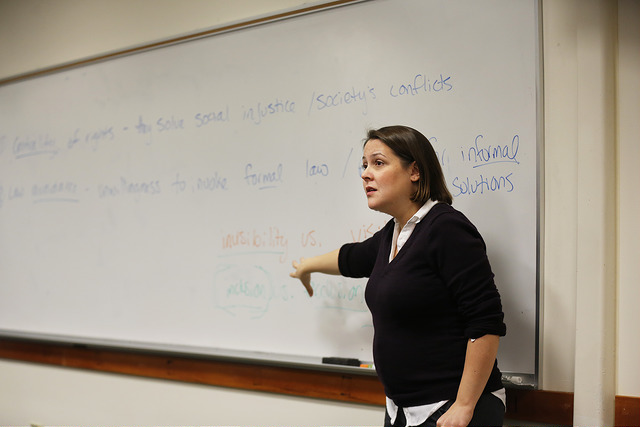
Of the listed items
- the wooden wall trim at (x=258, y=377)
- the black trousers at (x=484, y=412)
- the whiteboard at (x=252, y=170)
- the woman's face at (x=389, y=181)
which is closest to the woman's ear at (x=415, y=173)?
the woman's face at (x=389, y=181)

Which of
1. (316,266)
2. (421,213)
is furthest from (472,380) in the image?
(316,266)

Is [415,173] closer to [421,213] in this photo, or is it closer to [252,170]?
[421,213]

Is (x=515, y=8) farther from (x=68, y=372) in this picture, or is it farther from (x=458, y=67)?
(x=68, y=372)

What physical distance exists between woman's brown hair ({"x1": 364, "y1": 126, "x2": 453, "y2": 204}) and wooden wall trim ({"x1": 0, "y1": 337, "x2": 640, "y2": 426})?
58 centimetres

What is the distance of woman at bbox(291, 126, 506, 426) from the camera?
105 cm

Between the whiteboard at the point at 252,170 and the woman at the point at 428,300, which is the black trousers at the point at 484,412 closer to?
the woman at the point at 428,300

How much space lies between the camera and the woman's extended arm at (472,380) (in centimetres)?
105

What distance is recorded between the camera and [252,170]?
1769mm

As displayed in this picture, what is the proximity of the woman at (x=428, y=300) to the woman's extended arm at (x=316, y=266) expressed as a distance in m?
0.25

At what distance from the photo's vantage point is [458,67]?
1460mm

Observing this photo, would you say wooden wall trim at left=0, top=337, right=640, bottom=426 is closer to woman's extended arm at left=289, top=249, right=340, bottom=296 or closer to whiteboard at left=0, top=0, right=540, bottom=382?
whiteboard at left=0, top=0, right=540, bottom=382

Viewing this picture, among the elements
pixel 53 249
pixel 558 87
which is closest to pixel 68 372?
pixel 53 249

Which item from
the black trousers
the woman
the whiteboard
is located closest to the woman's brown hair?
the woman

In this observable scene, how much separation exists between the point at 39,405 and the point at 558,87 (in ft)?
7.32
